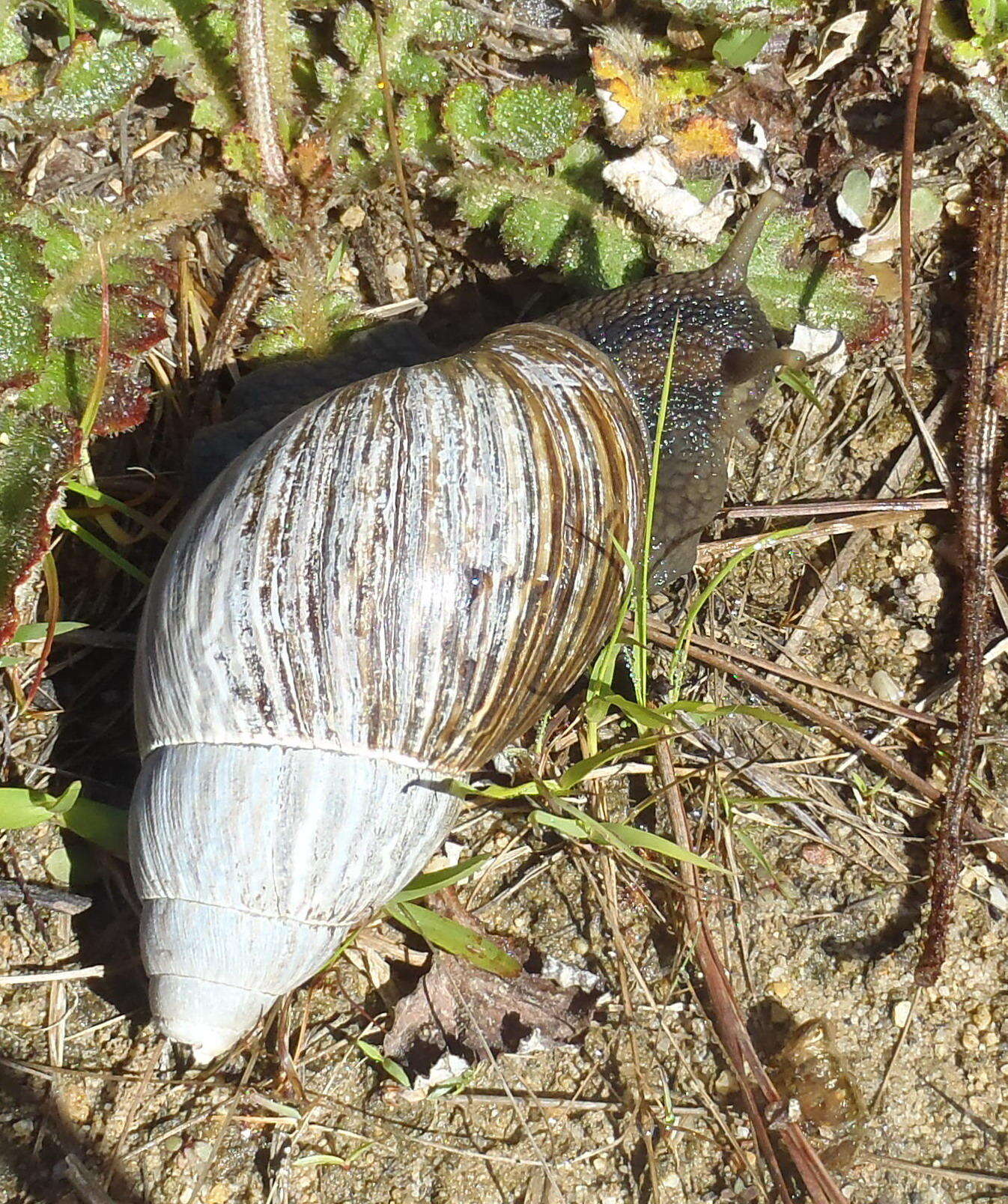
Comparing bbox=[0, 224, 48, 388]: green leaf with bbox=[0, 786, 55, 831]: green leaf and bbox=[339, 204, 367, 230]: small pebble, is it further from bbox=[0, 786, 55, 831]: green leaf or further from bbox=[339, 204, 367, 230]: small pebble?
bbox=[0, 786, 55, 831]: green leaf

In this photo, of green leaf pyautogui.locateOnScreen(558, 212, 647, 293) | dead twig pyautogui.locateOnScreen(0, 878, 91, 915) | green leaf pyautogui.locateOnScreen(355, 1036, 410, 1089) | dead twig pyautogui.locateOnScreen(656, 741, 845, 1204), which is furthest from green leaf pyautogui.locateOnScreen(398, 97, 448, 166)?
green leaf pyautogui.locateOnScreen(355, 1036, 410, 1089)

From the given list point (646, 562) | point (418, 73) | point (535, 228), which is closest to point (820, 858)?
point (646, 562)

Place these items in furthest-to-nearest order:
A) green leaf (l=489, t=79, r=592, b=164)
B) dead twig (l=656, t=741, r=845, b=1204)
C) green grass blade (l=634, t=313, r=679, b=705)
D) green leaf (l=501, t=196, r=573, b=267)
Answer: green leaf (l=501, t=196, r=573, b=267)
green leaf (l=489, t=79, r=592, b=164)
green grass blade (l=634, t=313, r=679, b=705)
dead twig (l=656, t=741, r=845, b=1204)

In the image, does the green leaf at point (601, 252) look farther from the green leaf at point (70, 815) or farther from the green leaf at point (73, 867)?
the green leaf at point (73, 867)

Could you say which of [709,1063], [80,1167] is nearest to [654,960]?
[709,1063]

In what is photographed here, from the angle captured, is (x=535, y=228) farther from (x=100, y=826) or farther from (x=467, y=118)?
(x=100, y=826)

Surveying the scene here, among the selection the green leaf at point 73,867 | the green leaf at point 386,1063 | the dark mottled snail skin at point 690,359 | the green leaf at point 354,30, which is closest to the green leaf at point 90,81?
the green leaf at point 354,30

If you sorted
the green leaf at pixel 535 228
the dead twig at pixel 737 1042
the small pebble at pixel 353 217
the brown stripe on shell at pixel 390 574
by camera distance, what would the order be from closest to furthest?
the brown stripe on shell at pixel 390 574 < the dead twig at pixel 737 1042 < the green leaf at pixel 535 228 < the small pebble at pixel 353 217
